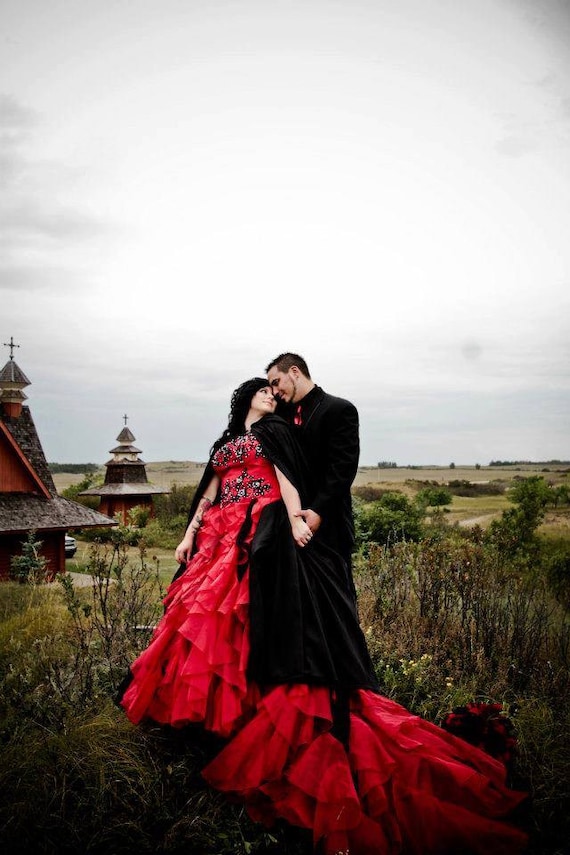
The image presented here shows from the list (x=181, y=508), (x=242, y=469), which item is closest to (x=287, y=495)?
(x=242, y=469)

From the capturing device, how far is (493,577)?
6.29m

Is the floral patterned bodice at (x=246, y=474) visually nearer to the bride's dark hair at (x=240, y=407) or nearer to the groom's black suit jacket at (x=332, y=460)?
the bride's dark hair at (x=240, y=407)

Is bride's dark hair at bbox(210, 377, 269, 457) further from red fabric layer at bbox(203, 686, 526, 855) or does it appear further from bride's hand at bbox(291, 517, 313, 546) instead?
red fabric layer at bbox(203, 686, 526, 855)

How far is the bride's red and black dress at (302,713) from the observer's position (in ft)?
9.49

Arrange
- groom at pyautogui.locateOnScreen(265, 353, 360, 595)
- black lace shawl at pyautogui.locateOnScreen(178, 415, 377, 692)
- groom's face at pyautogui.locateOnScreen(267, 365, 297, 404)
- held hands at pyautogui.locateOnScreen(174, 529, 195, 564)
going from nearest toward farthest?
black lace shawl at pyautogui.locateOnScreen(178, 415, 377, 692), groom at pyautogui.locateOnScreen(265, 353, 360, 595), held hands at pyautogui.locateOnScreen(174, 529, 195, 564), groom's face at pyautogui.locateOnScreen(267, 365, 297, 404)

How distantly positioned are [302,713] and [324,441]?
1.81 meters

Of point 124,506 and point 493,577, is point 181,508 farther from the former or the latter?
point 493,577

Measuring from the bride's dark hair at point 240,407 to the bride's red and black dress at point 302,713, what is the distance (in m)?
0.61

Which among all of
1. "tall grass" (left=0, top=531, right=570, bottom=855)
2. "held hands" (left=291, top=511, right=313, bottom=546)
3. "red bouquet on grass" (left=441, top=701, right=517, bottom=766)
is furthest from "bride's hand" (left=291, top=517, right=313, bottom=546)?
"red bouquet on grass" (left=441, top=701, right=517, bottom=766)

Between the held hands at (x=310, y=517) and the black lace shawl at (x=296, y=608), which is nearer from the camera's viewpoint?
the black lace shawl at (x=296, y=608)

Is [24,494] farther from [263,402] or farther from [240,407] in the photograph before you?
[263,402]

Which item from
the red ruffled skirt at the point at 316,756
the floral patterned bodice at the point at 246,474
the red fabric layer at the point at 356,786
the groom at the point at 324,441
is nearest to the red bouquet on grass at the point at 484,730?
the red ruffled skirt at the point at 316,756

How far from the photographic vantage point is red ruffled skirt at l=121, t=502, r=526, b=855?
287 centimetres

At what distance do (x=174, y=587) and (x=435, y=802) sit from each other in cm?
203
